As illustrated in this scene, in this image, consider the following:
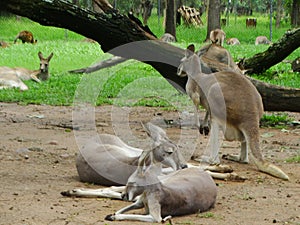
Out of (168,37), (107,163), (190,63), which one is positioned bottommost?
(107,163)

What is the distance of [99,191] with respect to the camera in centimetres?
546

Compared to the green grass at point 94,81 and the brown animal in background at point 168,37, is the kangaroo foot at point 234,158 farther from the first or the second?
the brown animal in background at point 168,37

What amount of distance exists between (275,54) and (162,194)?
8.64m

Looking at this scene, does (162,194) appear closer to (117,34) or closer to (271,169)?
(271,169)

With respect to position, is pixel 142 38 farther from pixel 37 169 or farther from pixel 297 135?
pixel 37 169

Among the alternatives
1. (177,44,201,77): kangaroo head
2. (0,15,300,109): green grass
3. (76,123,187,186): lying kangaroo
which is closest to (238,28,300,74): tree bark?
(0,15,300,109): green grass

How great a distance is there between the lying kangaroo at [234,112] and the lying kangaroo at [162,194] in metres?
1.51

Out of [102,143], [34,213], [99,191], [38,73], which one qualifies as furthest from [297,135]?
[38,73]

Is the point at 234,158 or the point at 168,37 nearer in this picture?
the point at 234,158

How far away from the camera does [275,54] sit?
1306 cm

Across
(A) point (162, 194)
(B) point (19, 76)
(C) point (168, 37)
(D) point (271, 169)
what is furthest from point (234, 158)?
(C) point (168, 37)

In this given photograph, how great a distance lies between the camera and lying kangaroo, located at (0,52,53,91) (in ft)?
44.0

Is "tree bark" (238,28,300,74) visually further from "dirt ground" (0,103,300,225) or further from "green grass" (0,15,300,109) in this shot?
"dirt ground" (0,103,300,225)

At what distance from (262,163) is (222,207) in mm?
1354
